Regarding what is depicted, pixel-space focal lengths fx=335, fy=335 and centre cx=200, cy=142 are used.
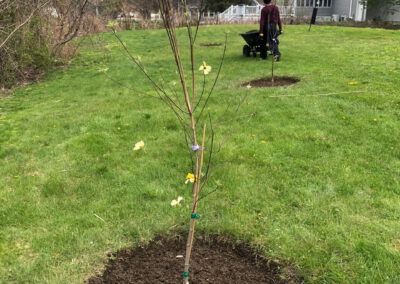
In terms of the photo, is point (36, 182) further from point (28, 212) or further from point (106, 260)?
point (106, 260)

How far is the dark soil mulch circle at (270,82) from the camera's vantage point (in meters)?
6.95

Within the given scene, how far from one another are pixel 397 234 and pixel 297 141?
1887 mm

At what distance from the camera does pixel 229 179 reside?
11.8 ft

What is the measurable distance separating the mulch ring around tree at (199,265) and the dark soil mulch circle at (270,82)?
477 cm

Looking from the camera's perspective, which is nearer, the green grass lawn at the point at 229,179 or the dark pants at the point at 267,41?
the green grass lawn at the point at 229,179

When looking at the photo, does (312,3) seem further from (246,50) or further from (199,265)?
(199,265)

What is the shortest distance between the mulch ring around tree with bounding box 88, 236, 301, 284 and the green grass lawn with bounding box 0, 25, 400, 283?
0.35 feet

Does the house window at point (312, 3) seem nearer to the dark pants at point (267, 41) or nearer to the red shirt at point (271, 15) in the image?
the dark pants at point (267, 41)

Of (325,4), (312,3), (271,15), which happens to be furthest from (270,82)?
(325,4)

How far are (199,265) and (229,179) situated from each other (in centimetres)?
128

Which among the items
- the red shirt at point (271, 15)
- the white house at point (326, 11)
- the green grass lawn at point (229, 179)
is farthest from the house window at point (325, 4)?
the green grass lawn at point (229, 179)

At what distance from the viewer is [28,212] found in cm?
328

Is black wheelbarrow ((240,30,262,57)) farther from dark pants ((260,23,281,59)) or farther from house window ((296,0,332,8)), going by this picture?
house window ((296,0,332,8))

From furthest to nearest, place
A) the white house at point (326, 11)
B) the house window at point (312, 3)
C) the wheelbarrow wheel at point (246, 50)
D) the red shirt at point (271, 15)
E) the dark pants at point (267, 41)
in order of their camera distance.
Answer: the house window at point (312, 3) < the white house at point (326, 11) < the wheelbarrow wheel at point (246, 50) < the dark pants at point (267, 41) < the red shirt at point (271, 15)
